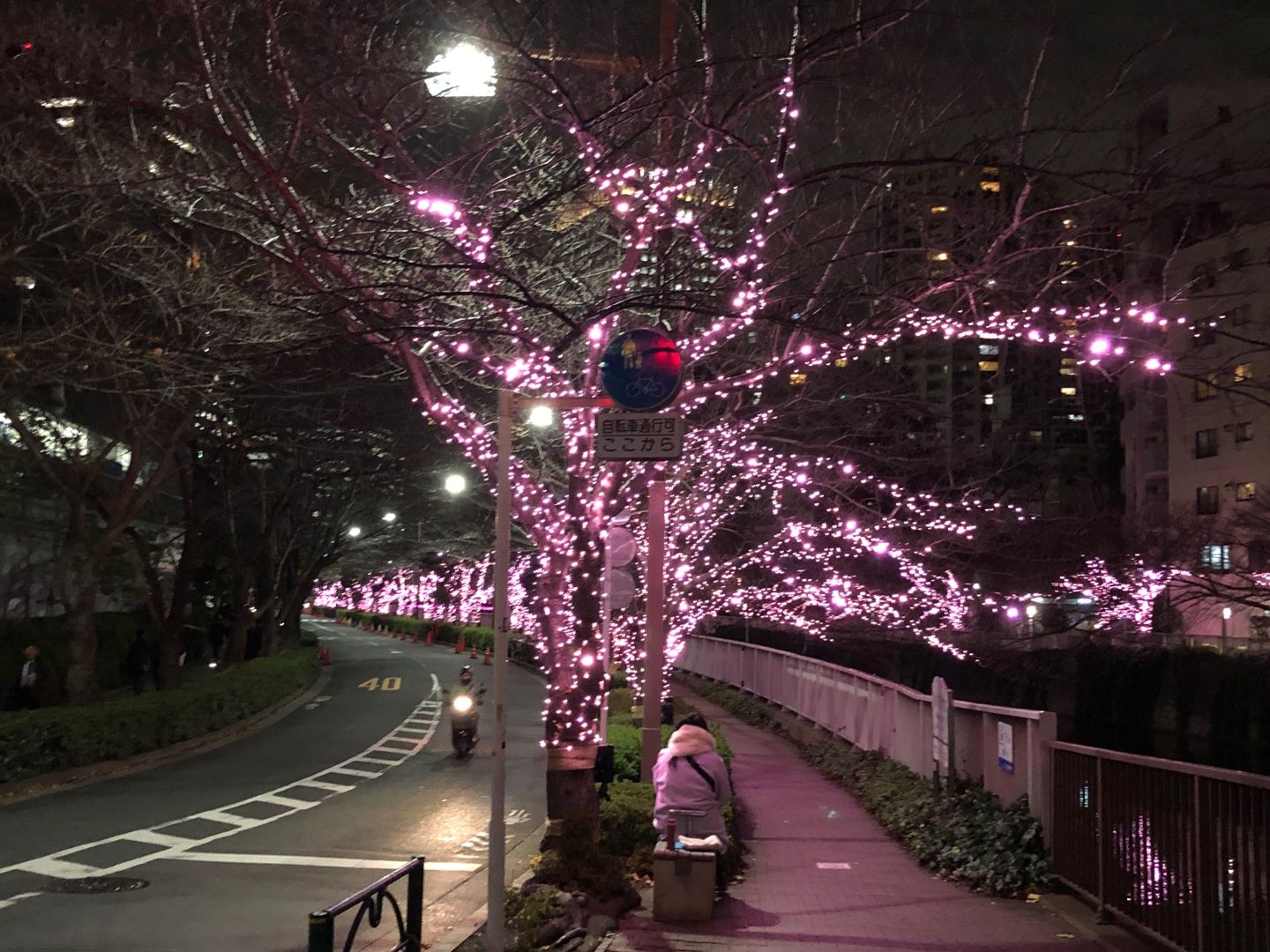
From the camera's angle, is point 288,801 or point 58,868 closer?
point 58,868

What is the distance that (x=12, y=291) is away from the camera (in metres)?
19.1

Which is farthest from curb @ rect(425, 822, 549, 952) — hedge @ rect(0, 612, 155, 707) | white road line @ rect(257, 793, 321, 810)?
hedge @ rect(0, 612, 155, 707)

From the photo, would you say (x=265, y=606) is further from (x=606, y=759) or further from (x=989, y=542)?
(x=606, y=759)

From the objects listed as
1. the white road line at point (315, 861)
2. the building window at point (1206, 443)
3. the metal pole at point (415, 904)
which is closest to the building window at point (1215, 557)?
the building window at point (1206, 443)

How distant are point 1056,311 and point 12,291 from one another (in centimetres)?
1684

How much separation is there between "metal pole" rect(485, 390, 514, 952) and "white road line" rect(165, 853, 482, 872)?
397 cm

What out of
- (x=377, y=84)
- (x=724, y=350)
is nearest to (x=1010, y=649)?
(x=724, y=350)

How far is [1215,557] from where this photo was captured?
1302 inches

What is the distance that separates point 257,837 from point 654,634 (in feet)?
19.1

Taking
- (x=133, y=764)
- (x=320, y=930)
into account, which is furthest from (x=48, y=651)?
(x=320, y=930)

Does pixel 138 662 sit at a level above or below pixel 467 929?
above

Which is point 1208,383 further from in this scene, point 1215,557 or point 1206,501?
point 1206,501

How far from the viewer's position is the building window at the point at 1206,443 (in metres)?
36.4

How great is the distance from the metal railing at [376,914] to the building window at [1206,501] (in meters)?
33.6
